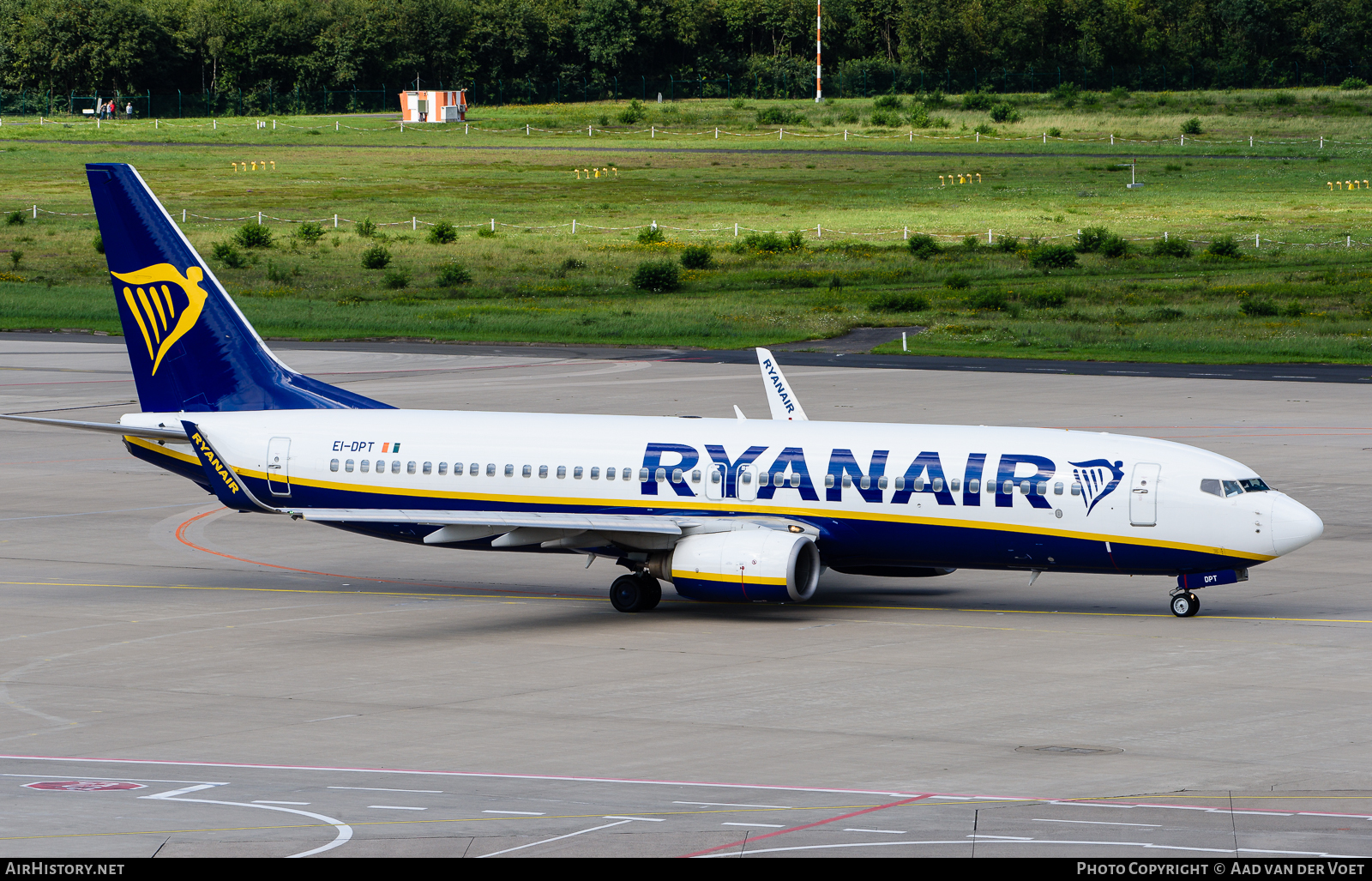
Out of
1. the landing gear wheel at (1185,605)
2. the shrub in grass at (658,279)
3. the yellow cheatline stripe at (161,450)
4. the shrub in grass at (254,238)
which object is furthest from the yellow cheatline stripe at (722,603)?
the shrub in grass at (254,238)

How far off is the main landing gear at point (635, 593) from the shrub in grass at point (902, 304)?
68.6 m

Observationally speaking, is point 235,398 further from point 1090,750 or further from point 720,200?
point 720,200

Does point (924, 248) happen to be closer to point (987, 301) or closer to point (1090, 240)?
point (1090, 240)

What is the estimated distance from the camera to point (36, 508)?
53688 millimetres

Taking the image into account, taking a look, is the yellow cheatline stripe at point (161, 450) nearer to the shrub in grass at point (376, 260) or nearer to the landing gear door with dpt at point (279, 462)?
the landing gear door with dpt at point (279, 462)

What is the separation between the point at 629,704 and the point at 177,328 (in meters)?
19.9

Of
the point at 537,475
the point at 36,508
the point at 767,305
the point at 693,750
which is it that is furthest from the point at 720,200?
the point at 693,750

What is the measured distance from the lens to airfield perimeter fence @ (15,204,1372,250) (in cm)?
13312

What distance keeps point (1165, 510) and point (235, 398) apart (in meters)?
22.9

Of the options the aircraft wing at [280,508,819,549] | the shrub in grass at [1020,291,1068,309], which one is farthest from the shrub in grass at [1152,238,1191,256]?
the aircraft wing at [280,508,819,549]

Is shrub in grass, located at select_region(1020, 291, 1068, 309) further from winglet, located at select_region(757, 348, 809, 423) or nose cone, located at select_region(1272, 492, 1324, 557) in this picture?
nose cone, located at select_region(1272, 492, 1324, 557)

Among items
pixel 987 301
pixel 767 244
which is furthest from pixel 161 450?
pixel 767 244

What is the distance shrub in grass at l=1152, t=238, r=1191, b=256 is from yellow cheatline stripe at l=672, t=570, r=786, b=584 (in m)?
96.7

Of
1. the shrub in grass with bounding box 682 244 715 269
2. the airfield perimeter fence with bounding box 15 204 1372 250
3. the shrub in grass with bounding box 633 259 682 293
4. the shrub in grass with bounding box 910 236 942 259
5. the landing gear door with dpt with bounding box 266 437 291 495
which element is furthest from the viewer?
the airfield perimeter fence with bounding box 15 204 1372 250
